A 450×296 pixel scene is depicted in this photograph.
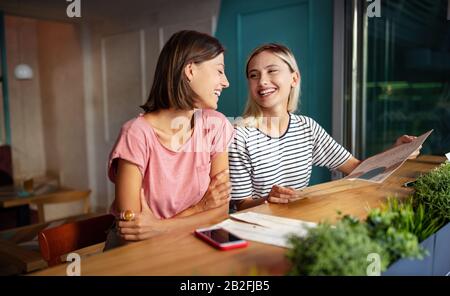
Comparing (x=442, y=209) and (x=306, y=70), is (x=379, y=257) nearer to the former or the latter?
(x=442, y=209)

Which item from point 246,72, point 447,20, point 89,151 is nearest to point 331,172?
point 246,72

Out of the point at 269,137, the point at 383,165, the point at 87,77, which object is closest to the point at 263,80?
the point at 269,137

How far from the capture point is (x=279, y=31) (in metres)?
1.23

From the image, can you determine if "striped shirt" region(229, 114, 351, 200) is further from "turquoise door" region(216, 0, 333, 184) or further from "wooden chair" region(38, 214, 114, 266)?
"wooden chair" region(38, 214, 114, 266)

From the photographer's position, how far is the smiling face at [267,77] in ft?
3.42

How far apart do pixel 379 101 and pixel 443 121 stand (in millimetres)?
304

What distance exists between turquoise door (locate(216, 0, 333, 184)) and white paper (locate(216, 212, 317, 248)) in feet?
1.71

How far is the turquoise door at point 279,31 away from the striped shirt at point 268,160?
0.10m

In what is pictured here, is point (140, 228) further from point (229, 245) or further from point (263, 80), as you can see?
point (263, 80)

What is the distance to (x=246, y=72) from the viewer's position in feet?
3.57

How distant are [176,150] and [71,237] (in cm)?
32

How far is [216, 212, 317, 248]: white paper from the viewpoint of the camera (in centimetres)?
60

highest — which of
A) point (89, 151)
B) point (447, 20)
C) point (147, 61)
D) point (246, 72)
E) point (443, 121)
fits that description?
point (447, 20)

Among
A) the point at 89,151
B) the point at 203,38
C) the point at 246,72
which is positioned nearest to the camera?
Result: the point at 203,38
